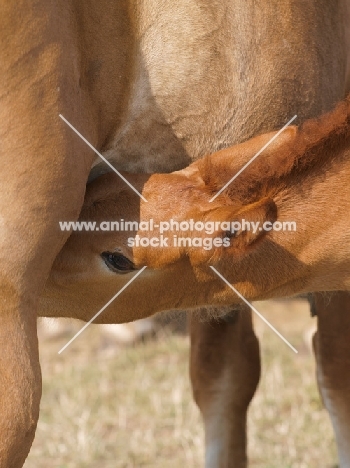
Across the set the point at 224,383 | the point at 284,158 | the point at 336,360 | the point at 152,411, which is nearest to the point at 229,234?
the point at 284,158

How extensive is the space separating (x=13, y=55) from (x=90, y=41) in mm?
257

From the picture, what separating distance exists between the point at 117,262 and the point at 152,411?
235 centimetres

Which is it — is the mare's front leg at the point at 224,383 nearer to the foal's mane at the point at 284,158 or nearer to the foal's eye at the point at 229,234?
the foal's mane at the point at 284,158

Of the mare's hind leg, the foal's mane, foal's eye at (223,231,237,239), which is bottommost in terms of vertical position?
the mare's hind leg

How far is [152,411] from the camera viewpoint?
4688 mm

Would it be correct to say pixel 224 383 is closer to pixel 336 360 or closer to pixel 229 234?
pixel 336 360

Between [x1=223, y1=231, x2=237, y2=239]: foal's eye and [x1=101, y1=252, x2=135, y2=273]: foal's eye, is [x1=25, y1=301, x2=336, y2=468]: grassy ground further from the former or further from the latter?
[x1=223, y1=231, x2=237, y2=239]: foal's eye

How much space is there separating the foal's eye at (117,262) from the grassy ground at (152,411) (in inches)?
70.0

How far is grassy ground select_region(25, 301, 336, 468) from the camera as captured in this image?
4137 millimetres

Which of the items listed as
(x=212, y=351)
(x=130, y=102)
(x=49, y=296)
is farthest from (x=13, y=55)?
(x=212, y=351)

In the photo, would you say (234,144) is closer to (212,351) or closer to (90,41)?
(90,41)

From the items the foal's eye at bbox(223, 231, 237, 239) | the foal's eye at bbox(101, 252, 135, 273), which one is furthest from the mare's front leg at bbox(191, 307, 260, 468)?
the foal's eye at bbox(223, 231, 237, 239)

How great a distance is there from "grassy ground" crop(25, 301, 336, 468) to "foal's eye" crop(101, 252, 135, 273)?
5.83 ft

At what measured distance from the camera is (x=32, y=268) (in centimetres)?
209
